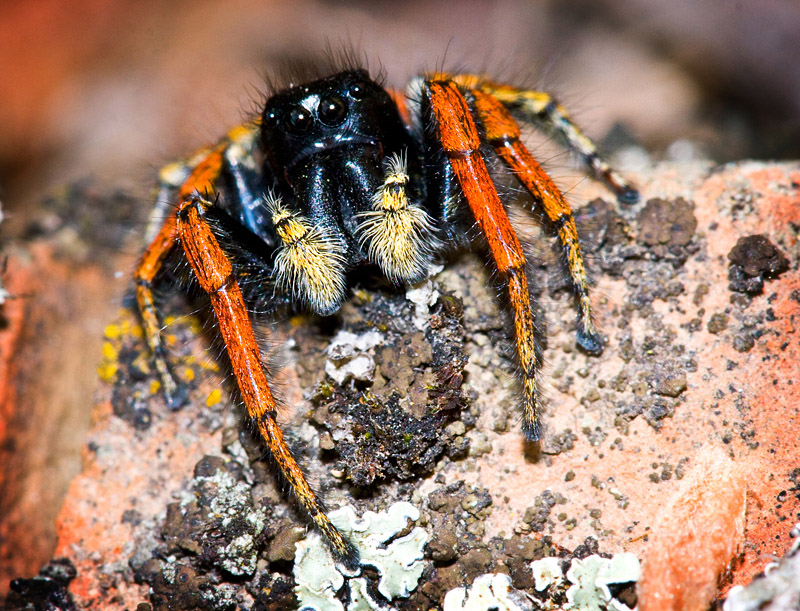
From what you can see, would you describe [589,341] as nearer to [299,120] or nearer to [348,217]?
[348,217]

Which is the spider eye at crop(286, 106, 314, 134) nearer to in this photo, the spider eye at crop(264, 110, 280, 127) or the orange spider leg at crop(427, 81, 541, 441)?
the spider eye at crop(264, 110, 280, 127)

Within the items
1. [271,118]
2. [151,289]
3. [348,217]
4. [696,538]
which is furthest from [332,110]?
[696,538]

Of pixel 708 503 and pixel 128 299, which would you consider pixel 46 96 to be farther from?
pixel 708 503

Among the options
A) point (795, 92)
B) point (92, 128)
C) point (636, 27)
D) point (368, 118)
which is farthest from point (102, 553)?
point (636, 27)

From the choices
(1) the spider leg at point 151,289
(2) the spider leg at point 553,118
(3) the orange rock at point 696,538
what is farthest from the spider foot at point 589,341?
(1) the spider leg at point 151,289

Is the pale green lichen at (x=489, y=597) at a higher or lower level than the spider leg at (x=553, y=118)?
lower

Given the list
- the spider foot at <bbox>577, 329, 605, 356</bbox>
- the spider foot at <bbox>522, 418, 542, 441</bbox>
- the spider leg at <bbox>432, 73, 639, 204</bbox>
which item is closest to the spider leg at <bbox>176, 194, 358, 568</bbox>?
the spider foot at <bbox>522, 418, 542, 441</bbox>

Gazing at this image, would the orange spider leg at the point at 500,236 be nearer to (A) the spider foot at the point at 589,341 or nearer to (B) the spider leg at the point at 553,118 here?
→ (A) the spider foot at the point at 589,341
